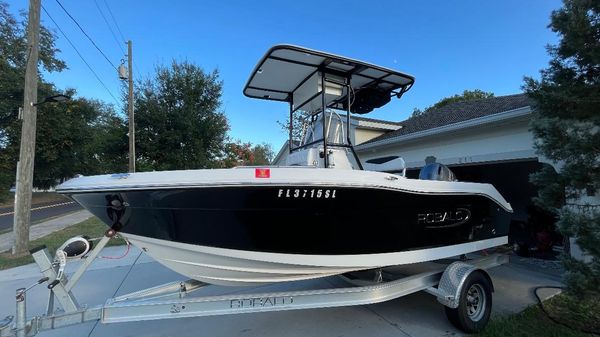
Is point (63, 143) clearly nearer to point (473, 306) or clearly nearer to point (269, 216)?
point (269, 216)

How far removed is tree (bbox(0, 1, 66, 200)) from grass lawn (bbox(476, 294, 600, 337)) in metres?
32.4

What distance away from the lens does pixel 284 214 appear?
2801 mm

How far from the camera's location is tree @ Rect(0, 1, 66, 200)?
26094mm

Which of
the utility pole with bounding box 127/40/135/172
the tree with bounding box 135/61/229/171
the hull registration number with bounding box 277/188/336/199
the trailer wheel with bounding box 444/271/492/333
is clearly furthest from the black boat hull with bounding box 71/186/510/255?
the tree with bounding box 135/61/229/171

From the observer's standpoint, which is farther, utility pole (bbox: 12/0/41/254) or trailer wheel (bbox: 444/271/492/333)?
utility pole (bbox: 12/0/41/254)

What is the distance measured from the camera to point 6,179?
2542 cm

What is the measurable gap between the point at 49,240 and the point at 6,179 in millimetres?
21975

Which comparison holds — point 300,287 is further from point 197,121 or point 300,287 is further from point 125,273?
point 197,121

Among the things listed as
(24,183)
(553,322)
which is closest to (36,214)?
(24,183)

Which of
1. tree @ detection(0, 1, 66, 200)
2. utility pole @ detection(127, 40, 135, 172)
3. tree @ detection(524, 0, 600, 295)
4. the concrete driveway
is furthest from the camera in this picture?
tree @ detection(0, 1, 66, 200)

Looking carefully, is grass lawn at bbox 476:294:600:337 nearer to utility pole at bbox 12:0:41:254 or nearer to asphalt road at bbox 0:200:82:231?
utility pole at bbox 12:0:41:254

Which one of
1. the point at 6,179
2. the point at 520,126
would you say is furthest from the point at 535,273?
the point at 6,179

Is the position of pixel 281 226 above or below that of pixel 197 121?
below

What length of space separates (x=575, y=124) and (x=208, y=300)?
13.1 ft
